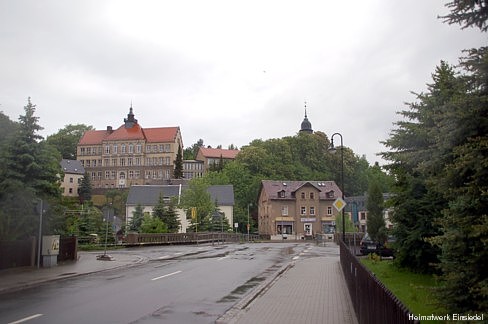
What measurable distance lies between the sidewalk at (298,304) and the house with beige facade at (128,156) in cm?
11619

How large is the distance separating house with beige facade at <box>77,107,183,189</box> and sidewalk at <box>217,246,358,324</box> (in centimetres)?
11619

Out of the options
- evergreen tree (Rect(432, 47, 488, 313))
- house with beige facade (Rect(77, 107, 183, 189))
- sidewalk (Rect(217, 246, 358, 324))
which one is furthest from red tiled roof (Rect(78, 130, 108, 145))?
evergreen tree (Rect(432, 47, 488, 313))

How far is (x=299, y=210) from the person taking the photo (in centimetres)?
8475

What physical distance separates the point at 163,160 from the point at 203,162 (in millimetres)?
19760

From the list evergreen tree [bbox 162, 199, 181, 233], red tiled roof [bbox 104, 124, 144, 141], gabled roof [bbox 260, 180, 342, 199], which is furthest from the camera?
red tiled roof [bbox 104, 124, 144, 141]

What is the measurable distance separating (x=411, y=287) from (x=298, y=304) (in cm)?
321

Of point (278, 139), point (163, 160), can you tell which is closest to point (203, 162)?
point (163, 160)

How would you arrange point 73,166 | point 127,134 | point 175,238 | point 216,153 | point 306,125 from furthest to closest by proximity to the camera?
point 216,153 → point 127,134 → point 306,125 → point 73,166 → point 175,238

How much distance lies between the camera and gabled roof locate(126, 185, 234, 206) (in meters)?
89.4

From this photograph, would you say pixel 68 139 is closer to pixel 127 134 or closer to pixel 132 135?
pixel 127 134

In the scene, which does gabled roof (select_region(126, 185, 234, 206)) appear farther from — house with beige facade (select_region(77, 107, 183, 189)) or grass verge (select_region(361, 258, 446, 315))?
grass verge (select_region(361, 258, 446, 315))

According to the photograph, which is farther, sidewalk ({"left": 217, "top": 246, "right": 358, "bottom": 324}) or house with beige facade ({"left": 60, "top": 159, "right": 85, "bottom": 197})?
house with beige facade ({"left": 60, "top": 159, "right": 85, "bottom": 197})

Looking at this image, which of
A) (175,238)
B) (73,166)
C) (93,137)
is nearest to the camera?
(175,238)

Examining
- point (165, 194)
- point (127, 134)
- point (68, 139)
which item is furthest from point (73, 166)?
point (165, 194)
